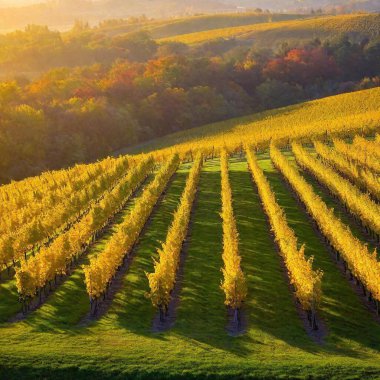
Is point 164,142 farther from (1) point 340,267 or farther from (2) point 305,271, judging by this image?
(2) point 305,271

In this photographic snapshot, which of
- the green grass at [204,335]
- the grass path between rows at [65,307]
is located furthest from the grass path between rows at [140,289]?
the grass path between rows at [65,307]

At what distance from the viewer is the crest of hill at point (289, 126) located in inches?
4114

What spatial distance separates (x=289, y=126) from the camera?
398 ft

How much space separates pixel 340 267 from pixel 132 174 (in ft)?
125

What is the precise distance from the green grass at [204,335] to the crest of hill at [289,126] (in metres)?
50.5

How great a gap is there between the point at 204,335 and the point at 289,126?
→ 86745mm

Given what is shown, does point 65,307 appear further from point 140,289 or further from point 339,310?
point 339,310

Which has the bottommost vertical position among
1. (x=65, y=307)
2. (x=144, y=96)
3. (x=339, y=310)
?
(x=339, y=310)

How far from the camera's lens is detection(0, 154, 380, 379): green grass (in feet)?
113

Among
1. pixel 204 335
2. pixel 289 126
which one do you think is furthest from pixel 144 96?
pixel 204 335

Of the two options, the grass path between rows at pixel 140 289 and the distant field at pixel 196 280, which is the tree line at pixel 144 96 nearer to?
the distant field at pixel 196 280

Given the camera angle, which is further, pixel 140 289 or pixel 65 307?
pixel 140 289

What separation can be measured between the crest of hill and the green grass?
50474mm

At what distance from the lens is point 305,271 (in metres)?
41.8
